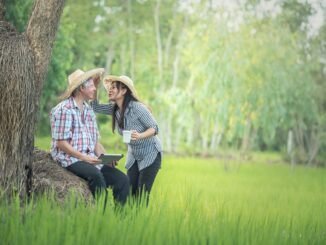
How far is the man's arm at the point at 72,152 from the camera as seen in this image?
247 inches

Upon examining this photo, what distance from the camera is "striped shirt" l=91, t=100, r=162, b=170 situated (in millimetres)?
7000

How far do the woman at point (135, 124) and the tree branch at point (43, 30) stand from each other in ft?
2.52

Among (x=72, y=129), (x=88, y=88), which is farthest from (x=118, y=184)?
(x=88, y=88)

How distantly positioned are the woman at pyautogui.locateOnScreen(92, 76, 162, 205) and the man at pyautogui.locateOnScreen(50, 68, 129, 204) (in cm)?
42

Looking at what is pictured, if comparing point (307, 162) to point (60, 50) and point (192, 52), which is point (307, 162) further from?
point (60, 50)

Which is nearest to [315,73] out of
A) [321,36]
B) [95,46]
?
[321,36]

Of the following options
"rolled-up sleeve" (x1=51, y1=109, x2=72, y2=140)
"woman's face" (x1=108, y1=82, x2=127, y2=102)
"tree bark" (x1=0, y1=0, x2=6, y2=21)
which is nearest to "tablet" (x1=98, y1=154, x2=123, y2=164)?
"rolled-up sleeve" (x1=51, y1=109, x2=72, y2=140)

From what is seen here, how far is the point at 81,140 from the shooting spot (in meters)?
6.39

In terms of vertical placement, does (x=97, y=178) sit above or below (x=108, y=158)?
below

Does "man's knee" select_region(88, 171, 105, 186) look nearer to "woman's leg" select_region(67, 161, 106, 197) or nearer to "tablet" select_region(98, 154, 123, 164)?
"woman's leg" select_region(67, 161, 106, 197)

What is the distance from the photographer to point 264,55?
22.5 metres

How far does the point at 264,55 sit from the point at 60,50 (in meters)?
6.47

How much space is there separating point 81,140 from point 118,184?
0.54 meters

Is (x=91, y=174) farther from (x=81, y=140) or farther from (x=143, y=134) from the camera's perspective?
(x=143, y=134)
